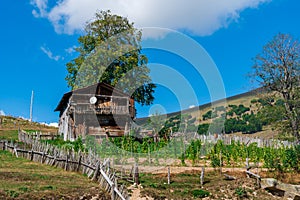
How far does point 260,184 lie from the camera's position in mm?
17656

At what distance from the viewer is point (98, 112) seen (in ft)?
123

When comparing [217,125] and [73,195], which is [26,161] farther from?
[217,125]

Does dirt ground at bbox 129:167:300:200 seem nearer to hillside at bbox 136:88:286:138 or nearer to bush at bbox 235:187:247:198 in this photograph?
bush at bbox 235:187:247:198

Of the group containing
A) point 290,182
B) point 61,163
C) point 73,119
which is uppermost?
point 73,119

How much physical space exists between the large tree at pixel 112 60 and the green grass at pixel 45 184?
22.0m

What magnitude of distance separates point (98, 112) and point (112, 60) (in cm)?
747

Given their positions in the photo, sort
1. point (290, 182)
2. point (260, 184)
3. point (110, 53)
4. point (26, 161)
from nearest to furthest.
Answer: point (260, 184)
point (290, 182)
point (26, 161)
point (110, 53)

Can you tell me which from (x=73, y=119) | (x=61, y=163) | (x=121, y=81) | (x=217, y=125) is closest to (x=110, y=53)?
(x=121, y=81)

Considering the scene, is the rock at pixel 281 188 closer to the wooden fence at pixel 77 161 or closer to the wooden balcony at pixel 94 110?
the wooden fence at pixel 77 161

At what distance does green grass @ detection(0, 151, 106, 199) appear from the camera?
13.3 metres

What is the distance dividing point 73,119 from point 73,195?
25.4 meters

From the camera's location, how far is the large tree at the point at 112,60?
136 feet

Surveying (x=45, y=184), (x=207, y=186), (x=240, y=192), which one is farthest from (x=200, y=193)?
(x=45, y=184)

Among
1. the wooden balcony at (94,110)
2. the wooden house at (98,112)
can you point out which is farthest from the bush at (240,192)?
the wooden balcony at (94,110)
